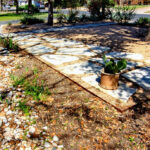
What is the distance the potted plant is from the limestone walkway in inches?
4.4

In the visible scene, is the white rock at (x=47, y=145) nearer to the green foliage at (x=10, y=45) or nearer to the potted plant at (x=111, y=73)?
the potted plant at (x=111, y=73)

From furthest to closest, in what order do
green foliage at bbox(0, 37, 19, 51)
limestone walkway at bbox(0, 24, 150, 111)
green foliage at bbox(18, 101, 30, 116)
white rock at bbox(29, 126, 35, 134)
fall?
green foliage at bbox(0, 37, 19, 51), limestone walkway at bbox(0, 24, 150, 111), green foliage at bbox(18, 101, 30, 116), white rock at bbox(29, 126, 35, 134)

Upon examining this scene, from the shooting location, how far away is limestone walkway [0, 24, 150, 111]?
10.1 ft

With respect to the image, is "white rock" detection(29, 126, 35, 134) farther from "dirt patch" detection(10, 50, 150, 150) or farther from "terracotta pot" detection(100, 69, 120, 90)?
"terracotta pot" detection(100, 69, 120, 90)

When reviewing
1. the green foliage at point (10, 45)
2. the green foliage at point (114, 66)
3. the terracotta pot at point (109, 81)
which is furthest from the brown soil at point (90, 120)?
the green foliage at point (10, 45)

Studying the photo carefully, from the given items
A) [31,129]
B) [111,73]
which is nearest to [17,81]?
[31,129]

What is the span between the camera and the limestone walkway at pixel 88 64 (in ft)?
10.1

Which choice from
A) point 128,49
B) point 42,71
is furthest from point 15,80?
point 128,49

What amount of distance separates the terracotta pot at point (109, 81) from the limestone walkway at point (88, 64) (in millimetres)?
77

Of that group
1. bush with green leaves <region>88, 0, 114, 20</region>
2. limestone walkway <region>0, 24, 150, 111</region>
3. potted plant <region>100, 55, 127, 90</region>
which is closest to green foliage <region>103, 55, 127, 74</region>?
potted plant <region>100, 55, 127, 90</region>

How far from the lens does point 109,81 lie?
313 cm

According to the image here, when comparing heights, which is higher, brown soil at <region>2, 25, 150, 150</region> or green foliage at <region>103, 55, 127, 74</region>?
green foliage at <region>103, 55, 127, 74</region>

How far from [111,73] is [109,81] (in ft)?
0.50

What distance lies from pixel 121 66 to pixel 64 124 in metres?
1.48
